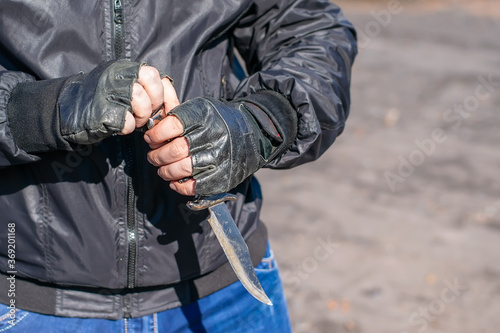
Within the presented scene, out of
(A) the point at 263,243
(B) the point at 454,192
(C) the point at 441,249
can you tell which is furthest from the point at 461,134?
(A) the point at 263,243

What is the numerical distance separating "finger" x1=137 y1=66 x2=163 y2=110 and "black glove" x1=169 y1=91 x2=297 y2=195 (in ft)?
0.15

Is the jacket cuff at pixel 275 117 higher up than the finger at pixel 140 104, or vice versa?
the finger at pixel 140 104

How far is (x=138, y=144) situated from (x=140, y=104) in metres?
0.22

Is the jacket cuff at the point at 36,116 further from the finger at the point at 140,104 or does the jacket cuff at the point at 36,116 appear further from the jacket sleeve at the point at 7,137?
the finger at the point at 140,104

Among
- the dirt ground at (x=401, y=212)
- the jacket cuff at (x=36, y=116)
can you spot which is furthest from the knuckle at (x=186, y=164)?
the dirt ground at (x=401, y=212)

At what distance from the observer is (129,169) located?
1623 millimetres

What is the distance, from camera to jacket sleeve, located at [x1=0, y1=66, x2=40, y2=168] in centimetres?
148

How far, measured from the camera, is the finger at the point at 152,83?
142cm

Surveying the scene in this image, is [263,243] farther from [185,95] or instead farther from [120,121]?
[120,121]

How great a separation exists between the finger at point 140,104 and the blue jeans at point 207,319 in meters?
0.59

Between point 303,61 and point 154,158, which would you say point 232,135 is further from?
point 303,61

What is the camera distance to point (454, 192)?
5316 millimetres

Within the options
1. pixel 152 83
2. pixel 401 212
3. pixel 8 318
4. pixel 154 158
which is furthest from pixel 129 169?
pixel 401 212

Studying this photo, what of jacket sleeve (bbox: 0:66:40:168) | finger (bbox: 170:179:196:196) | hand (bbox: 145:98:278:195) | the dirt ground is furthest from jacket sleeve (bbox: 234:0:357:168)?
the dirt ground
